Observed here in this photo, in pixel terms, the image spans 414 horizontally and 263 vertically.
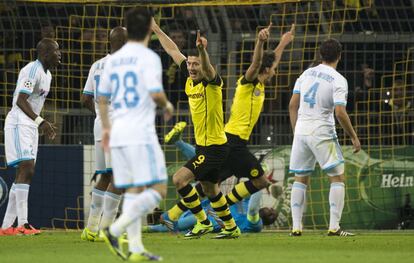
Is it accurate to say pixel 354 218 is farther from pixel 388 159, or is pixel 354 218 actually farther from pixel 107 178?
pixel 107 178

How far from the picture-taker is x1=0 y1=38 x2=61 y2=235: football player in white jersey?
13.7m

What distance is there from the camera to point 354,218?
55.0ft

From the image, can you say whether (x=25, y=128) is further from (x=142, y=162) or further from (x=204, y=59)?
(x=142, y=162)

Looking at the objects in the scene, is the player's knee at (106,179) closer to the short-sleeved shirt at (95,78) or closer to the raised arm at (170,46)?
the short-sleeved shirt at (95,78)

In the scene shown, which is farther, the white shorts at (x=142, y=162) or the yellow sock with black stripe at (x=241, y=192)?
the yellow sock with black stripe at (x=241, y=192)

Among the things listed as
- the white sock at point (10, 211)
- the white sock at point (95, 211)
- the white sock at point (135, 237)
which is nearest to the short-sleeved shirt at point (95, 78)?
the white sock at point (95, 211)

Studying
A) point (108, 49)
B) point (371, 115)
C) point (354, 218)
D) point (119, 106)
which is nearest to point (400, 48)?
point (371, 115)

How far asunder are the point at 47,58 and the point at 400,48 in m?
6.35

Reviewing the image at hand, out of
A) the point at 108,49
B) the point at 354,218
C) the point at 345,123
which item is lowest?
the point at 354,218

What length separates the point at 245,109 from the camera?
14.3 metres

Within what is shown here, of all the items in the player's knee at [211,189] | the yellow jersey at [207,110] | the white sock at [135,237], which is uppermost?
the yellow jersey at [207,110]

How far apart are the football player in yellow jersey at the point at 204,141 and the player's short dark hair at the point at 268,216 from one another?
3004 mm

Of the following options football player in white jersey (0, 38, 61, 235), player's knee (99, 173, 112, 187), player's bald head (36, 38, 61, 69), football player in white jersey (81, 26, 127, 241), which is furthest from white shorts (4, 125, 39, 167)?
player's knee (99, 173, 112, 187)

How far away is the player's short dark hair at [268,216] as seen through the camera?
1575 centimetres
